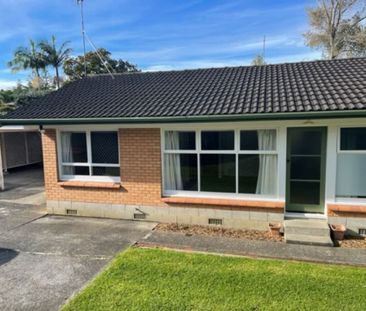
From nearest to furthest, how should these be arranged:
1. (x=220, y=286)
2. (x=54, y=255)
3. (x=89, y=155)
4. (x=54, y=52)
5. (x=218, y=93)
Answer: (x=220, y=286) < (x=54, y=255) < (x=218, y=93) < (x=89, y=155) < (x=54, y=52)

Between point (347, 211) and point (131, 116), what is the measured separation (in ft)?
17.9

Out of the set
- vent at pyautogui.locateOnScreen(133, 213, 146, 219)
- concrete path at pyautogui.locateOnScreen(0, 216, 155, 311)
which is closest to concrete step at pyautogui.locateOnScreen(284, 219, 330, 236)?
concrete path at pyautogui.locateOnScreen(0, 216, 155, 311)

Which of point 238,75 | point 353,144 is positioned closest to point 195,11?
point 238,75

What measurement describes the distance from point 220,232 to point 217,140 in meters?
2.24

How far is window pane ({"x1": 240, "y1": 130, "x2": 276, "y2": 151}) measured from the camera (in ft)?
23.0

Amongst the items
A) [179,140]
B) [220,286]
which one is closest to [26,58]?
[179,140]

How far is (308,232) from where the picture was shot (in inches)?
256

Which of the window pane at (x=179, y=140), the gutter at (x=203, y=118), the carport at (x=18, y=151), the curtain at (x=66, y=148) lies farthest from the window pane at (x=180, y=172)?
the carport at (x=18, y=151)

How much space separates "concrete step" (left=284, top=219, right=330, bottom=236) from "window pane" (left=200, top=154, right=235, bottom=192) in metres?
1.59

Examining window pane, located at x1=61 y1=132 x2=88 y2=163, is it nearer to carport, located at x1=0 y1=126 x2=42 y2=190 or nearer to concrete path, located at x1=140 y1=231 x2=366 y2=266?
concrete path, located at x1=140 y1=231 x2=366 y2=266

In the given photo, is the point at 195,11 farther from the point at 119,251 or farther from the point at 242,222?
the point at 119,251

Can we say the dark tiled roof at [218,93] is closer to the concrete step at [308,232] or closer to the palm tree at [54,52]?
the concrete step at [308,232]

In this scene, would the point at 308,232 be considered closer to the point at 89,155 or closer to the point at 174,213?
the point at 174,213

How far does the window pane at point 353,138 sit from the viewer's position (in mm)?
6496
